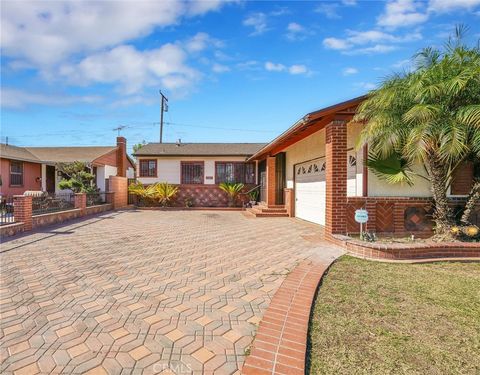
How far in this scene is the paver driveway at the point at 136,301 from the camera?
2254mm

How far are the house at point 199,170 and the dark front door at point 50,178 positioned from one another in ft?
23.4

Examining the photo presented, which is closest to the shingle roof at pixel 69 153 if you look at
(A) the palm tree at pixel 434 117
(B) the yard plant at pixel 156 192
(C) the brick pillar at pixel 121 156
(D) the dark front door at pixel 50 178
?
(C) the brick pillar at pixel 121 156

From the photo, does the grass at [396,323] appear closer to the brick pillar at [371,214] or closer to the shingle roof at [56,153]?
the brick pillar at [371,214]

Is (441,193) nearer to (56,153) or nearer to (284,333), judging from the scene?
(284,333)

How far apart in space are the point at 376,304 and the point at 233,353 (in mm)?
1961

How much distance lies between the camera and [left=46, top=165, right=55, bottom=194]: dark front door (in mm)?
19359

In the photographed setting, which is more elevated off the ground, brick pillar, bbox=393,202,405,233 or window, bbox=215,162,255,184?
window, bbox=215,162,255,184

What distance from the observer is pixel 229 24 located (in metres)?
8.44

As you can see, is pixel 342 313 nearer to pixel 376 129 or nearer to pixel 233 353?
pixel 233 353

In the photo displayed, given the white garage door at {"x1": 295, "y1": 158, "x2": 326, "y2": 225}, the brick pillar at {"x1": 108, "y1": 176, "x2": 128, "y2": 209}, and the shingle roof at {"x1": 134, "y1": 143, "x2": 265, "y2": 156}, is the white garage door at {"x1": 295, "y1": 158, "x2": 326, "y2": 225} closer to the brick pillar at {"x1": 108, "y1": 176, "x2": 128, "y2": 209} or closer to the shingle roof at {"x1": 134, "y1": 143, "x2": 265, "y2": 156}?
the shingle roof at {"x1": 134, "y1": 143, "x2": 265, "y2": 156}

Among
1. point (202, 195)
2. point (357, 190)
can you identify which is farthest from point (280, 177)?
point (357, 190)

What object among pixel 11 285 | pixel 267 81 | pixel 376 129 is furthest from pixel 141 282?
pixel 267 81

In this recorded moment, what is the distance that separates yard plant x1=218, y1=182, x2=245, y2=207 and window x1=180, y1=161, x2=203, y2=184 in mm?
1710

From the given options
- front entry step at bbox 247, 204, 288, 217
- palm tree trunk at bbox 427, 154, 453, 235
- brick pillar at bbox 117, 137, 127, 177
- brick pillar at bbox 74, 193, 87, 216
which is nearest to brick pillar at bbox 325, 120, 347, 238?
palm tree trunk at bbox 427, 154, 453, 235
